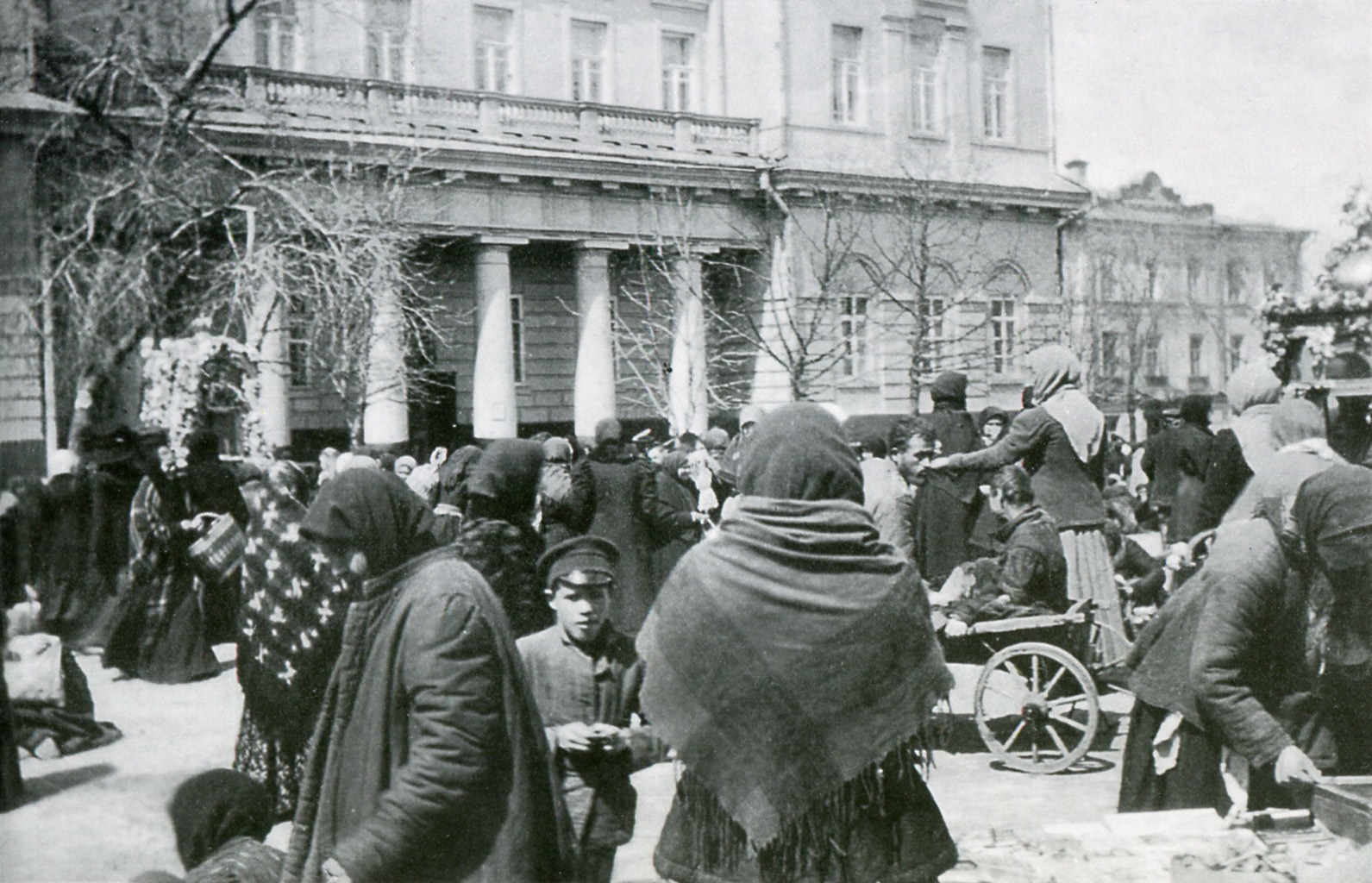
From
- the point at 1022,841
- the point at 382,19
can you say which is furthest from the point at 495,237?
the point at 1022,841

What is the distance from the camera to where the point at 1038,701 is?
25.7ft

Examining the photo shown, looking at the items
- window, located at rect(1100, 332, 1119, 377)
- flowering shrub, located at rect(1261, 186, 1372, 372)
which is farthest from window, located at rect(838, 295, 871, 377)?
window, located at rect(1100, 332, 1119, 377)

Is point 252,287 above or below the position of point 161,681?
above

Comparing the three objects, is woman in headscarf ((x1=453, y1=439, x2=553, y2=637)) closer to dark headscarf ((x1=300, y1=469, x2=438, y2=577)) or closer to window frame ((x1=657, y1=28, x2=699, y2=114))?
dark headscarf ((x1=300, y1=469, x2=438, y2=577))

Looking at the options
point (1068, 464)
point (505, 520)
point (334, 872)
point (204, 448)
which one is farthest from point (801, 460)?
point (204, 448)

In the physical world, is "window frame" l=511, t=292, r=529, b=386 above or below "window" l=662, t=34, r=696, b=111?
below

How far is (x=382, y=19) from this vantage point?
22.1 meters

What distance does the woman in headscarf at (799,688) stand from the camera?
3.24m

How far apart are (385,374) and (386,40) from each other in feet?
19.2

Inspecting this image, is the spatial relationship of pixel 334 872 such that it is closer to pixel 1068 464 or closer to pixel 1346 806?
pixel 1346 806

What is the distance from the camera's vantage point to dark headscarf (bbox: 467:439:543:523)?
5.95m

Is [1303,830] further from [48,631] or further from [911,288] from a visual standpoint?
[911,288]

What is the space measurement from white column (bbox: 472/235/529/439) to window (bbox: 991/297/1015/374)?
30.1 ft

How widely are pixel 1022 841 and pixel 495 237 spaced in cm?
2040
